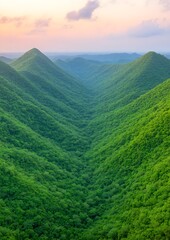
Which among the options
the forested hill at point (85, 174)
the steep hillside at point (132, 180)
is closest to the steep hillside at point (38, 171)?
the forested hill at point (85, 174)

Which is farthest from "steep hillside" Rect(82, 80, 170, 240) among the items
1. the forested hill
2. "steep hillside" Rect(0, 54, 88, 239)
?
"steep hillside" Rect(0, 54, 88, 239)

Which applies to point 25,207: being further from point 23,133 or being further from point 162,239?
point 23,133

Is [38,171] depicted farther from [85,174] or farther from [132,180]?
[132,180]

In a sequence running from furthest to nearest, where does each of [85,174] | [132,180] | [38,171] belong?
[85,174] → [38,171] → [132,180]

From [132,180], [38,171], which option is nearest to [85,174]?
[38,171]

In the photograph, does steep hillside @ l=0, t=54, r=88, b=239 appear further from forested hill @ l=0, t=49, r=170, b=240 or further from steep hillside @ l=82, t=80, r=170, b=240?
steep hillside @ l=82, t=80, r=170, b=240

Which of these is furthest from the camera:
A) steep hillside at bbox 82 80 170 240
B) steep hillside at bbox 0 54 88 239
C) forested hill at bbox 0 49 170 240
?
steep hillside at bbox 0 54 88 239

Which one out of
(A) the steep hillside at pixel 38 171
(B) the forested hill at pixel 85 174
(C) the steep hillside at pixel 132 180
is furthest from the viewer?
(A) the steep hillside at pixel 38 171

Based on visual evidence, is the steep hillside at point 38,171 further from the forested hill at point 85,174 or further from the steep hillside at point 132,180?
the steep hillside at point 132,180

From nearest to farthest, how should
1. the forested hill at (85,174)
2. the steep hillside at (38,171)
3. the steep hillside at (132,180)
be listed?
the steep hillside at (132,180), the forested hill at (85,174), the steep hillside at (38,171)
